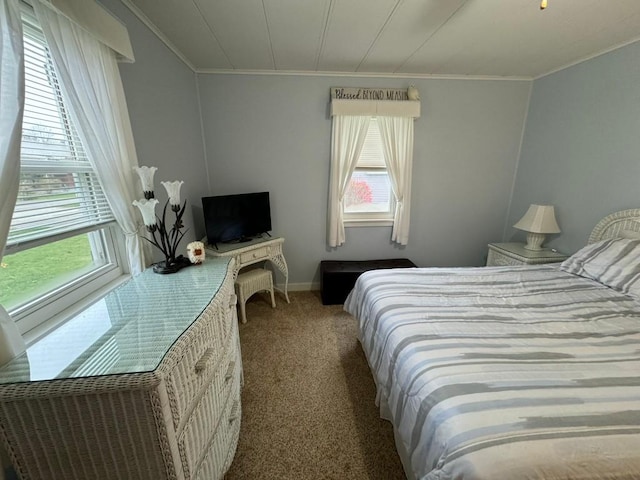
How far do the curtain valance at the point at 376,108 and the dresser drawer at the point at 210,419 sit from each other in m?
2.37

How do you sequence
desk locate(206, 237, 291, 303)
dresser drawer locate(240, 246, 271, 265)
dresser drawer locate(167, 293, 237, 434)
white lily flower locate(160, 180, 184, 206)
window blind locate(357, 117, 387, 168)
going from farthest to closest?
window blind locate(357, 117, 387, 168), dresser drawer locate(240, 246, 271, 265), desk locate(206, 237, 291, 303), white lily flower locate(160, 180, 184, 206), dresser drawer locate(167, 293, 237, 434)

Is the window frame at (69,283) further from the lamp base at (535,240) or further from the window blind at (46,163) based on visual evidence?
the lamp base at (535,240)

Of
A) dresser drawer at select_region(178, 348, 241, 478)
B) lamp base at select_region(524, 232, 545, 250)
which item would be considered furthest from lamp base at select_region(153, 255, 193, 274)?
lamp base at select_region(524, 232, 545, 250)

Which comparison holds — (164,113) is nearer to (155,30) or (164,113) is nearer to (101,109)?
(155,30)

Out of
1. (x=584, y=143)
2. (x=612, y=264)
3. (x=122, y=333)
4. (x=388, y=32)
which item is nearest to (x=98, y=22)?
(x=122, y=333)

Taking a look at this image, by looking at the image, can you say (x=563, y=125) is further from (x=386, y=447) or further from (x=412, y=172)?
(x=386, y=447)

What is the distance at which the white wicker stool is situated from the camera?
251 cm

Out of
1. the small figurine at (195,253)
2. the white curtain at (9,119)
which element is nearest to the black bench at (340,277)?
the small figurine at (195,253)

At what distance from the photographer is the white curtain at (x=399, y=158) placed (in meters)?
2.78

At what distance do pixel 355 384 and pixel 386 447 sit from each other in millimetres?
446

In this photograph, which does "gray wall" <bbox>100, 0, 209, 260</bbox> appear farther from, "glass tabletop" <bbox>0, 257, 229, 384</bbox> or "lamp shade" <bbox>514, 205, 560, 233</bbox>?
"lamp shade" <bbox>514, 205, 560, 233</bbox>

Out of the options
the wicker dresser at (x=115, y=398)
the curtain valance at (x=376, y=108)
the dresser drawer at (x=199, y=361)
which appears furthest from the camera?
the curtain valance at (x=376, y=108)

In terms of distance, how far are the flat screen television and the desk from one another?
0.10m

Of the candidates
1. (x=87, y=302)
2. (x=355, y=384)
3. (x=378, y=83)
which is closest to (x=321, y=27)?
(x=378, y=83)
